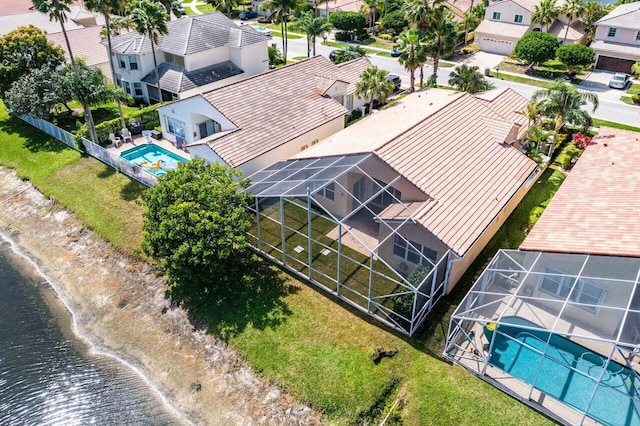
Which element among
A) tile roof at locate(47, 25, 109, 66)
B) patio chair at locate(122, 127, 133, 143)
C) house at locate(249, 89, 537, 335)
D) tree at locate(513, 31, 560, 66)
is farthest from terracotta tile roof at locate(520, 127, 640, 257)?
tile roof at locate(47, 25, 109, 66)

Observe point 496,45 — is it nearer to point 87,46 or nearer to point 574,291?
point 87,46

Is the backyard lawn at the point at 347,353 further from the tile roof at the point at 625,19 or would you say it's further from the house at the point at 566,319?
the tile roof at the point at 625,19

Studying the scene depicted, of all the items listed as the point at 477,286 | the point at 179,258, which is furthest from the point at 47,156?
the point at 477,286

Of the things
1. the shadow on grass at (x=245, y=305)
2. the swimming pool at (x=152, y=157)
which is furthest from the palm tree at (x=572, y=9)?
the shadow on grass at (x=245, y=305)

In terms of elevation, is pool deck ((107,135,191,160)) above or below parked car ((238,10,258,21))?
below

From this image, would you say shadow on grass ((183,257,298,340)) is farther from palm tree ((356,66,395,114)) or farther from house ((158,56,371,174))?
palm tree ((356,66,395,114))

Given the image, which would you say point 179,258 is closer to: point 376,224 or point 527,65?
point 376,224
